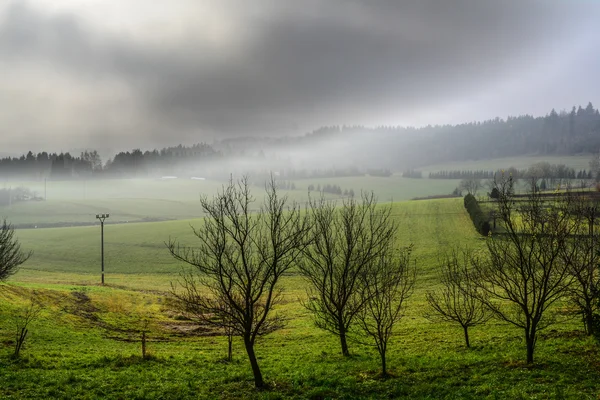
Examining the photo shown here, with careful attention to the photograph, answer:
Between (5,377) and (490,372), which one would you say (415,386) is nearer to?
(490,372)

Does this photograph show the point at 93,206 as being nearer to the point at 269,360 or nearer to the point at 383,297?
the point at 269,360

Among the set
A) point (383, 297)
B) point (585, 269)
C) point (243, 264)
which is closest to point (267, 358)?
point (243, 264)

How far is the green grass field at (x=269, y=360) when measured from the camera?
14.9 m

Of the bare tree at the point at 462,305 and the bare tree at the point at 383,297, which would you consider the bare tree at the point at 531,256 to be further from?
the bare tree at the point at 383,297

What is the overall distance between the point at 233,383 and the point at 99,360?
826cm

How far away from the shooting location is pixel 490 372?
53.4 ft

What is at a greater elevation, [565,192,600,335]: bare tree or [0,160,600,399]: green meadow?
[565,192,600,335]: bare tree

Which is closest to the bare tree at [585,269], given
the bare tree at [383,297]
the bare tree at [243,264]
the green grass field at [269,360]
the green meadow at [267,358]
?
the green meadow at [267,358]

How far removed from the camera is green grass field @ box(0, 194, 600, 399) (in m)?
14.9

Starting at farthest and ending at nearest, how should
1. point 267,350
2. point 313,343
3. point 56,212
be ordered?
point 56,212 < point 313,343 < point 267,350

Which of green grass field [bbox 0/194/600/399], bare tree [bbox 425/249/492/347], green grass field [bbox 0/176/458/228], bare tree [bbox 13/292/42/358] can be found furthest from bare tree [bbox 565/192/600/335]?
green grass field [bbox 0/176/458/228]

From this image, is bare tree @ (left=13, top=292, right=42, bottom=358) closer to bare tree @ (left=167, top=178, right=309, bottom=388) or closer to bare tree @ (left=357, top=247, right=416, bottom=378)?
bare tree @ (left=167, top=178, right=309, bottom=388)

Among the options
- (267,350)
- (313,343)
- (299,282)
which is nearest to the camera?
(267,350)

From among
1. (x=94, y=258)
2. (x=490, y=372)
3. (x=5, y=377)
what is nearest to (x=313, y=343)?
(x=490, y=372)
